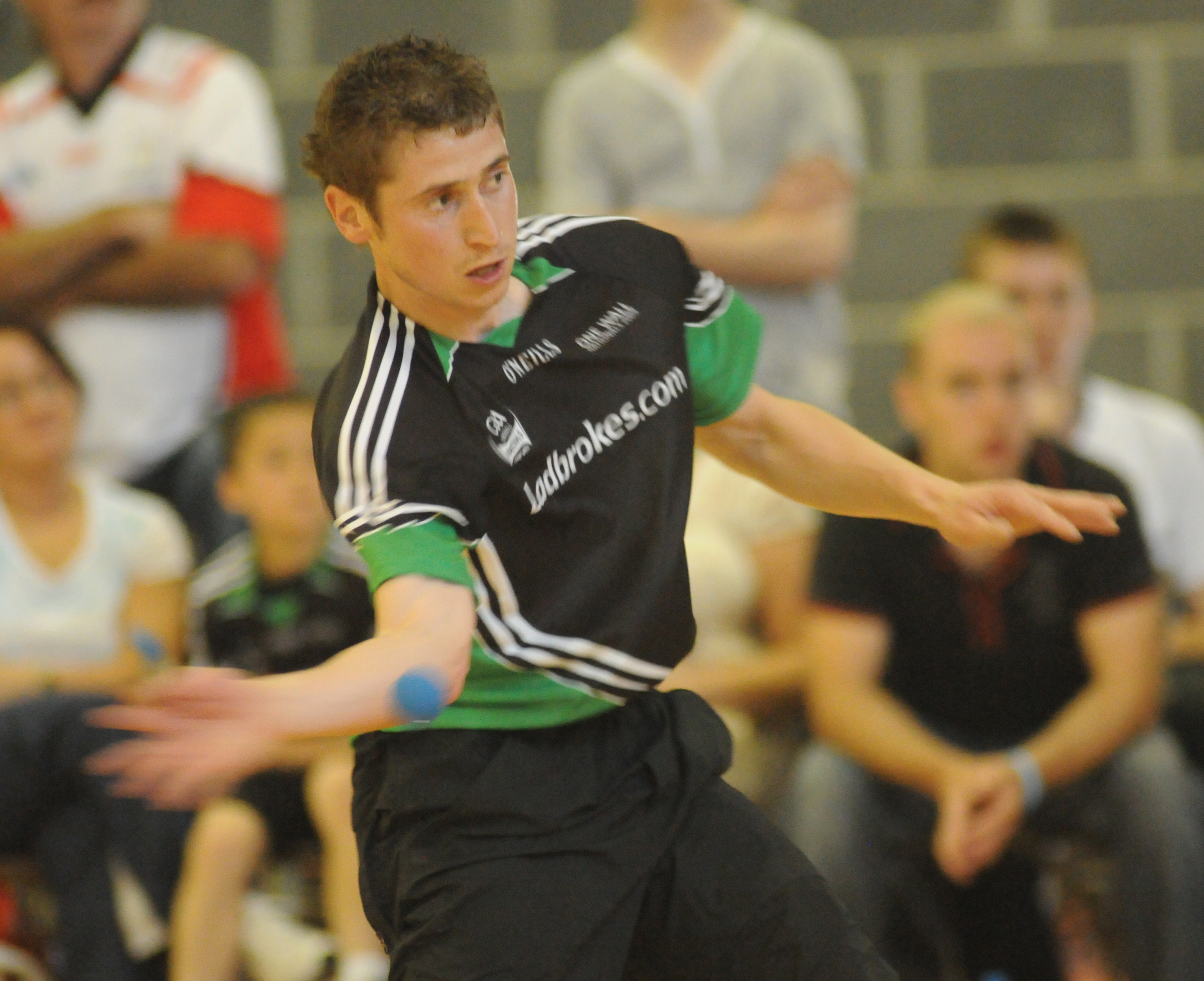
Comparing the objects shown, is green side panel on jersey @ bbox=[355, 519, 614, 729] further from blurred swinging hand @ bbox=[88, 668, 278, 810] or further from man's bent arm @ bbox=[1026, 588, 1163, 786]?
man's bent arm @ bbox=[1026, 588, 1163, 786]

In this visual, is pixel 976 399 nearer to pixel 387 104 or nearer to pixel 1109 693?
pixel 1109 693

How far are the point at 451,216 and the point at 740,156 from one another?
2410mm

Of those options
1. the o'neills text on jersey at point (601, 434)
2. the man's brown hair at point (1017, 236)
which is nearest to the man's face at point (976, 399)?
the man's brown hair at point (1017, 236)

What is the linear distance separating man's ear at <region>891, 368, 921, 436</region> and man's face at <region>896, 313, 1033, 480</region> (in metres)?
0.04

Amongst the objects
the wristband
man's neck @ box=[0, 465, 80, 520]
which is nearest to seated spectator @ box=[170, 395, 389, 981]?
man's neck @ box=[0, 465, 80, 520]

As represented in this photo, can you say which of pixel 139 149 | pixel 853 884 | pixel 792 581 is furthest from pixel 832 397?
pixel 139 149

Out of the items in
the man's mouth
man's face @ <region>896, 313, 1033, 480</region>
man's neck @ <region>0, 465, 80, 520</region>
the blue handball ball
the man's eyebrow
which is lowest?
man's neck @ <region>0, 465, 80, 520</region>

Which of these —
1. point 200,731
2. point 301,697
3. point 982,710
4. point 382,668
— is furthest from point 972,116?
point 200,731

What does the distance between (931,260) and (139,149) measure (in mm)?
2533

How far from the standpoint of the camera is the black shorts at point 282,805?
3.71 m

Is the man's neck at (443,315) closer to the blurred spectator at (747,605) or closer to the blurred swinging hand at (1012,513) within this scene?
the blurred swinging hand at (1012,513)

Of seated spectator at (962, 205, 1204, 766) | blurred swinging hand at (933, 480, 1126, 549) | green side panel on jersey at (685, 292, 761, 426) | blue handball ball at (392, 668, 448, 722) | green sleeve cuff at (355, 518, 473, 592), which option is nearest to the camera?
blue handball ball at (392, 668, 448, 722)

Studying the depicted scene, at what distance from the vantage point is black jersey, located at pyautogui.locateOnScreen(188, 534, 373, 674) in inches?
152

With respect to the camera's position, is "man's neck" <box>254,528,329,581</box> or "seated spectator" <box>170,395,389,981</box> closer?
"seated spectator" <box>170,395,389,981</box>
